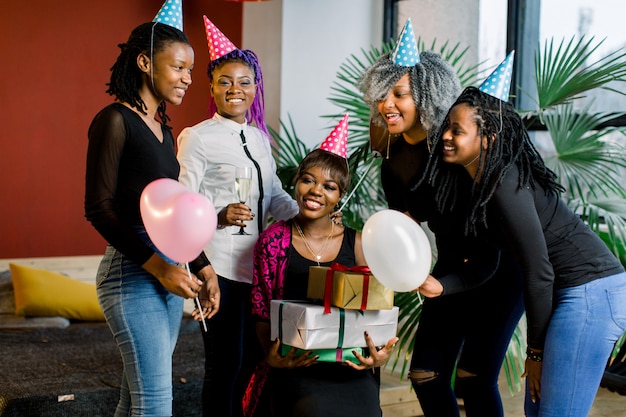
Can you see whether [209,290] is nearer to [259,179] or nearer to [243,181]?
[243,181]

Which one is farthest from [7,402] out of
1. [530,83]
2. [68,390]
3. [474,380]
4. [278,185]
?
[530,83]

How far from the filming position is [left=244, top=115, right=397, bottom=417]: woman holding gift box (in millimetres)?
2098

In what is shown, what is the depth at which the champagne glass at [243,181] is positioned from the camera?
2.13 metres

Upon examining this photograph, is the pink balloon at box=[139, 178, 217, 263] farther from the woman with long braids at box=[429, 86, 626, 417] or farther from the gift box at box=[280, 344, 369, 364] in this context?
the woman with long braids at box=[429, 86, 626, 417]

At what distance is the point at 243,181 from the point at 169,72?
1.30 feet

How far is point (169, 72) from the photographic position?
1901 mm

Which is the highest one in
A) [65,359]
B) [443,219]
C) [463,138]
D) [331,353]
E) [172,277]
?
Answer: [463,138]

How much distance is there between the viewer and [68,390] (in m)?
2.91

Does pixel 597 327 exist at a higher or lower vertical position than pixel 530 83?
lower

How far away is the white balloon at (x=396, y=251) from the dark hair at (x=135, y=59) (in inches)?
26.0

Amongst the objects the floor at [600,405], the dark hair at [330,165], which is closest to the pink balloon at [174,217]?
the dark hair at [330,165]

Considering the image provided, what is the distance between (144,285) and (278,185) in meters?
0.83

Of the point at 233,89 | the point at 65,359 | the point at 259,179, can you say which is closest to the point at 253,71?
the point at 233,89

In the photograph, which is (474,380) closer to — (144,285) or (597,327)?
(597,327)
